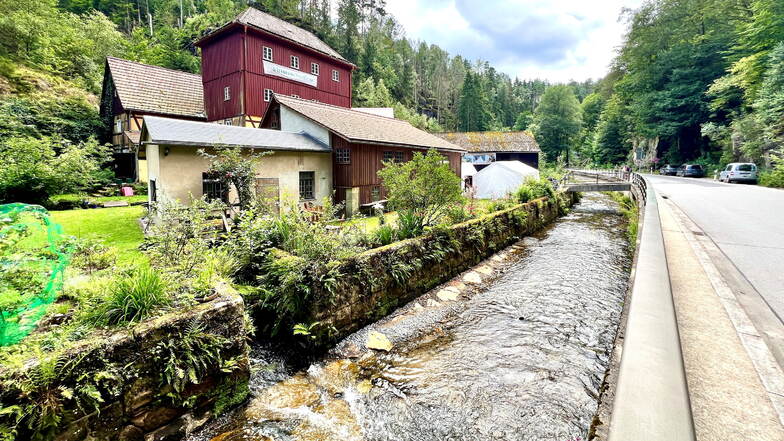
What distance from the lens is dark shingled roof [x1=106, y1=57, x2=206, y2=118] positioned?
22.9 meters

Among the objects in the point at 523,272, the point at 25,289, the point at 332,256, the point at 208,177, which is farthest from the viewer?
the point at 208,177

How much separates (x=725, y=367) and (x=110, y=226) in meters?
15.4

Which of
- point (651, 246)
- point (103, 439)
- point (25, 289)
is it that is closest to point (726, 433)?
point (651, 246)

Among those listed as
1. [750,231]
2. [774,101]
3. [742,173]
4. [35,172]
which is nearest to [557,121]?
[742,173]

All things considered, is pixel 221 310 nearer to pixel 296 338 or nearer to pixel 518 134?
pixel 296 338

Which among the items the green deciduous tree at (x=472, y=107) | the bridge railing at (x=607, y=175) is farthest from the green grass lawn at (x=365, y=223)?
the green deciduous tree at (x=472, y=107)

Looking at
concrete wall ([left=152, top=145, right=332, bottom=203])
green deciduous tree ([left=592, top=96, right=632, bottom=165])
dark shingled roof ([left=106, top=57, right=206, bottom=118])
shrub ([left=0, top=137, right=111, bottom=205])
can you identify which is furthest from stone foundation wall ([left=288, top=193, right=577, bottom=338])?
green deciduous tree ([left=592, top=96, right=632, bottom=165])

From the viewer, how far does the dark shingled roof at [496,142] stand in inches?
1542

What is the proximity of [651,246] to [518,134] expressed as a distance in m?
40.5

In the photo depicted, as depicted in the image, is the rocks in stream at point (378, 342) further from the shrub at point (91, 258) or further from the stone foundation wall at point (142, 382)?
the shrub at point (91, 258)

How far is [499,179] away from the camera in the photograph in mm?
21547

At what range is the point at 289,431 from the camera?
4156 mm

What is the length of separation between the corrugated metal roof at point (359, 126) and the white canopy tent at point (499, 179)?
10.4ft

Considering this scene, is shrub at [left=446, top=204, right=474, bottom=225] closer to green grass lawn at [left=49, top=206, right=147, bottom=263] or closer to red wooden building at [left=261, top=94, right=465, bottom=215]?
red wooden building at [left=261, top=94, right=465, bottom=215]
